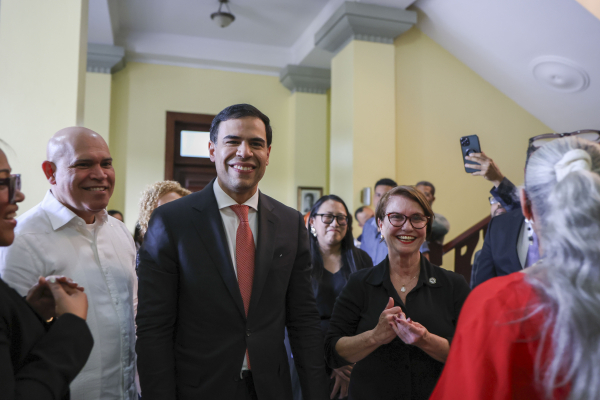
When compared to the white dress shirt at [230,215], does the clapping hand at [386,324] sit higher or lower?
lower

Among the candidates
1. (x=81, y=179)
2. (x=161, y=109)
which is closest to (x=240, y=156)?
(x=81, y=179)

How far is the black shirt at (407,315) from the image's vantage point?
1.79 metres

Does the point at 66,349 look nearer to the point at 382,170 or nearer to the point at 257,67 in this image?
the point at 382,170

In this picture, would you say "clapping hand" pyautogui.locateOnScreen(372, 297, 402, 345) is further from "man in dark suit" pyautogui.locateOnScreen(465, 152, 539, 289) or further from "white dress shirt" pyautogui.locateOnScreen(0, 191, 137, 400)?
"man in dark suit" pyautogui.locateOnScreen(465, 152, 539, 289)

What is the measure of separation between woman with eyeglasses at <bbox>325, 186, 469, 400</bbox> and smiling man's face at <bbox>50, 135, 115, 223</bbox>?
1042 millimetres

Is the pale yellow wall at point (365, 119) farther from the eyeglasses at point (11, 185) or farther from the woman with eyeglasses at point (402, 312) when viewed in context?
the eyeglasses at point (11, 185)

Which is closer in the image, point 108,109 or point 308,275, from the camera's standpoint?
point 308,275

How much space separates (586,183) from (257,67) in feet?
22.6

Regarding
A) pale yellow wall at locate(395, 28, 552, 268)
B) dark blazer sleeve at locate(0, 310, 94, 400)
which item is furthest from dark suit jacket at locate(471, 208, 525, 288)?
pale yellow wall at locate(395, 28, 552, 268)

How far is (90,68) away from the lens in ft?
21.4

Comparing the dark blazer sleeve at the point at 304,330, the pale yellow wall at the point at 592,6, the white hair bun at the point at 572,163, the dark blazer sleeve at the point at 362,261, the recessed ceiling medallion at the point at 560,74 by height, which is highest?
the pale yellow wall at the point at 592,6

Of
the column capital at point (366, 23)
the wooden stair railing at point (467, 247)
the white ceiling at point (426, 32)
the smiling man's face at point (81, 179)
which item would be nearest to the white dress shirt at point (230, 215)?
the smiling man's face at point (81, 179)

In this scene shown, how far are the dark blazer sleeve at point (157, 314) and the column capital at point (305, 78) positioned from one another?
19.6 ft

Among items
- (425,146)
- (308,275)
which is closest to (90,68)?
(425,146)
